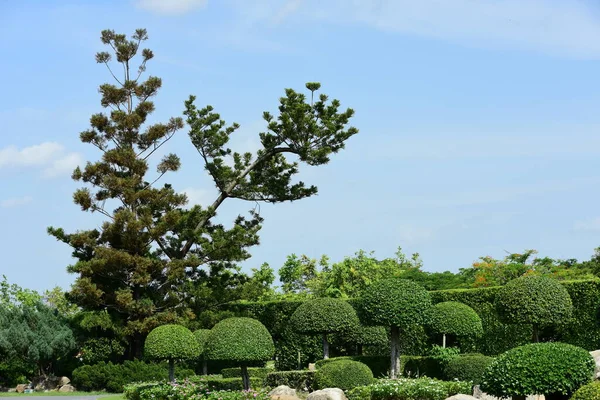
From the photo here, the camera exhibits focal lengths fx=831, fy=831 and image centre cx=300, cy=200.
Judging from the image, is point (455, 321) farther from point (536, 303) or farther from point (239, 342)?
point (239, 342)

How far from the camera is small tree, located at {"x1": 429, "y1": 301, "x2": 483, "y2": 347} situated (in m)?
19.9

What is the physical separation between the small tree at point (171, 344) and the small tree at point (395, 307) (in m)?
4.18

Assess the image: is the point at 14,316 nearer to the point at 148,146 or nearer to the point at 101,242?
the point at 101,242

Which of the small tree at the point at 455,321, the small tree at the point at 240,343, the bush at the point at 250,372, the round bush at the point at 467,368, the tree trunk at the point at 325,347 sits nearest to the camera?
the small tree at the point at 240,343

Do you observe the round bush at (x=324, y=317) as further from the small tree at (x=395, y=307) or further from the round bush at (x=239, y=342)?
the round bush at (x=239, y=342)

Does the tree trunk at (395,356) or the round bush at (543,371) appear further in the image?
the tree trunk at (395,356)

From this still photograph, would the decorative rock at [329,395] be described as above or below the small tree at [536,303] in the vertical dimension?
below

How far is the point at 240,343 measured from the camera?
17.7 m

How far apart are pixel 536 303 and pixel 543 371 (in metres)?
5.83

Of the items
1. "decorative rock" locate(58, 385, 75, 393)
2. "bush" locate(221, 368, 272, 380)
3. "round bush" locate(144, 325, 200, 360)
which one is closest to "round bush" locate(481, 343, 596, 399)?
"round bush" locate(144, 325, 200, 360)

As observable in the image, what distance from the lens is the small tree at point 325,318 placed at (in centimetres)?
2162

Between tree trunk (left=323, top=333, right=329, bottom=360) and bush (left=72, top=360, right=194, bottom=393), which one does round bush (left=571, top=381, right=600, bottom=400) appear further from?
bush (left=72, top=360, right=194, bottom=393)

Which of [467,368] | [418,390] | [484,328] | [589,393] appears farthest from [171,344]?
[589,393]

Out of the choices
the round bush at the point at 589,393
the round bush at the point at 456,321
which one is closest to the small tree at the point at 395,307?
the round bush at the point at 456,321
